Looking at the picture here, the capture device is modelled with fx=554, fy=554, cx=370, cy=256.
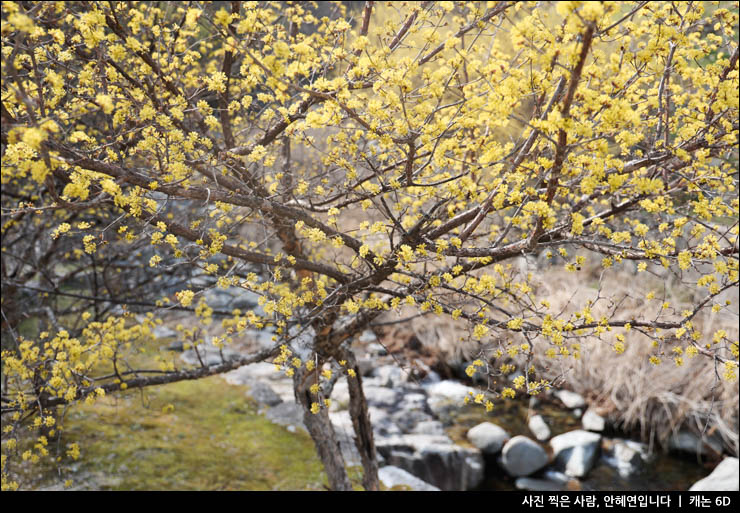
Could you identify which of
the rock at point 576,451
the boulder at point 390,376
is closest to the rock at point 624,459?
the rock at point 576,451

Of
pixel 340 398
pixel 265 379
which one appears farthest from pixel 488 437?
pixel 265 379

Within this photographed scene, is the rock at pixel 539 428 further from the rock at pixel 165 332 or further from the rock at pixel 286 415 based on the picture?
the rock at pixel 165 332

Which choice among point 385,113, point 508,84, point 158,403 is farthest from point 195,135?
point 158,403

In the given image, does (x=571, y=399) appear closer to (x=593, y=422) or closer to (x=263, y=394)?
(x=593, y=422)

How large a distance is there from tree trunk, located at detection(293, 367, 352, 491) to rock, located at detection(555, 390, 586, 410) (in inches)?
208

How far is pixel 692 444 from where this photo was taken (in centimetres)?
799

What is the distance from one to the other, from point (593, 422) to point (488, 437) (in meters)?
1.87

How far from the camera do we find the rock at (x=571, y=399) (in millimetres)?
9117

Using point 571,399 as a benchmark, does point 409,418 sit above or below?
below

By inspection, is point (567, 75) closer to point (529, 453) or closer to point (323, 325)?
point (323, 325)

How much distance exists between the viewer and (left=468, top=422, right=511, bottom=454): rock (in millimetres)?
7930

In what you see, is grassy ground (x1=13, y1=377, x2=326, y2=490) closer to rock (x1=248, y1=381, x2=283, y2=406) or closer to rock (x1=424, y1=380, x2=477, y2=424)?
rock (x1=248, y1=381, x2=283, y2=406)

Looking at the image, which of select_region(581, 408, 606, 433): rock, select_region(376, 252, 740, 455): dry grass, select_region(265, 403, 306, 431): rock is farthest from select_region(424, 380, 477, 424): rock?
select_region(265, 403, 306, 431): rock

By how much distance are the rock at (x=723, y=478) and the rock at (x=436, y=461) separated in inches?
105
